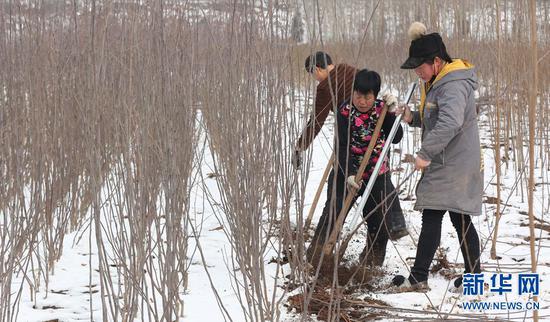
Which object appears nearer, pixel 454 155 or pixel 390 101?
pixel 454 155

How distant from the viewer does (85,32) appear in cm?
331

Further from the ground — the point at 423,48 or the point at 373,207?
the point at 423,48

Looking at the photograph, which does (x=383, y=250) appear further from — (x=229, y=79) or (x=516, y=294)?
(x=229, y=79)

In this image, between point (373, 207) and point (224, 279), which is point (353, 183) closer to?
point (373, 207)

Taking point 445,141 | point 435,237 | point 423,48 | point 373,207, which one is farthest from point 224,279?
point 423,48

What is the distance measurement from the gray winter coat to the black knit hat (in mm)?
114

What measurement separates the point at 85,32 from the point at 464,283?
238 cm

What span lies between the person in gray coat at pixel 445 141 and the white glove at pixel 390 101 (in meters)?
0.15

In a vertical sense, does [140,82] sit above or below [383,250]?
above

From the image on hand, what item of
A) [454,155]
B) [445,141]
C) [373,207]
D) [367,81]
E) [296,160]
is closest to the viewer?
[296,160]

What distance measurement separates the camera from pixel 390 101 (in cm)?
295

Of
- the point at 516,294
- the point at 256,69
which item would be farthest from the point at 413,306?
the point at 256,69

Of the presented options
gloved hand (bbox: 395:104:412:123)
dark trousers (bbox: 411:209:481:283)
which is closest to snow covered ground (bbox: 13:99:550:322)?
dark trousers (bbox: 411:209:481:283)

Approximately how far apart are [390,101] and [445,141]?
1.31 ft
